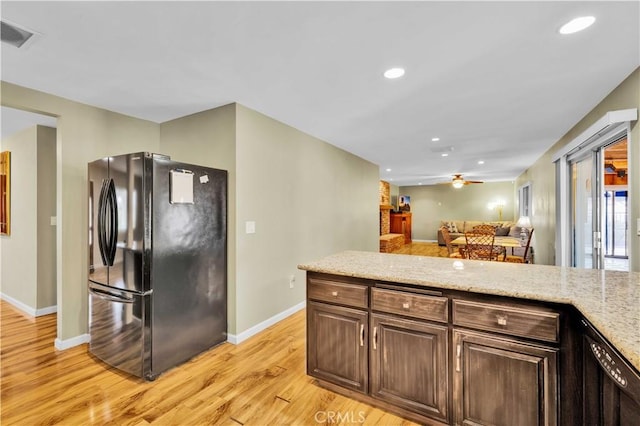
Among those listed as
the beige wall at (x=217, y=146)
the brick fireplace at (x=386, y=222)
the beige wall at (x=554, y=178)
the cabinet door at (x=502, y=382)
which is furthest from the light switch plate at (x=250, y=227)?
the brick fireplace at (x=386, y=222)

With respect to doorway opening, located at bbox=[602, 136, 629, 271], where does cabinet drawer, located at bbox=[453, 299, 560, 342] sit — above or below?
below

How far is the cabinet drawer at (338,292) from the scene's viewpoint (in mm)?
1962

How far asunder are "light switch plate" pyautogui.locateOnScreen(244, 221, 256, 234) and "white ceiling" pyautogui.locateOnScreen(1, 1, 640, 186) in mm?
1235

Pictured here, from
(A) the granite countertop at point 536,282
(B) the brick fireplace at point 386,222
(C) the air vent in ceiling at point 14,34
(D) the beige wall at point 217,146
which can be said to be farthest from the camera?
Result: (B) the brick fireplace at point 386,222

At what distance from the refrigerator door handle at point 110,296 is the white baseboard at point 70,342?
2.23 ft

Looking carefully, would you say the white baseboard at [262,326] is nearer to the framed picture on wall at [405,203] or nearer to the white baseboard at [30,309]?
the white baseboard at [30,309]

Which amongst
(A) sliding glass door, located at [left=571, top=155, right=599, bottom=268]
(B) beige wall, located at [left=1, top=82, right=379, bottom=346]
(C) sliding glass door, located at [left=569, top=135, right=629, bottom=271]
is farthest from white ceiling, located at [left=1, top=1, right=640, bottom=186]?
(A) sliding glass door, located at [left=571, top=155, right=599, bottom=268]

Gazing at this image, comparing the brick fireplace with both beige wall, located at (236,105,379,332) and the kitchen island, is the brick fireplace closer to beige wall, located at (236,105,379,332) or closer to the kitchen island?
beige wall, located at (236,105,379,332)

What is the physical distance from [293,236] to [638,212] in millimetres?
3233

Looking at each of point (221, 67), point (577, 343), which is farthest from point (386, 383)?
point (221, 67)

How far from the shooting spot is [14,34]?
180 cm

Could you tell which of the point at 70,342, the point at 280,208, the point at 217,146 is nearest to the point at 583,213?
the point at 280,208

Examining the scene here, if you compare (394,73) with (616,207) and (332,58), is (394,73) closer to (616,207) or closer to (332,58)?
(332,58)

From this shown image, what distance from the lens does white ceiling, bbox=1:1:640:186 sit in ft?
5.34
